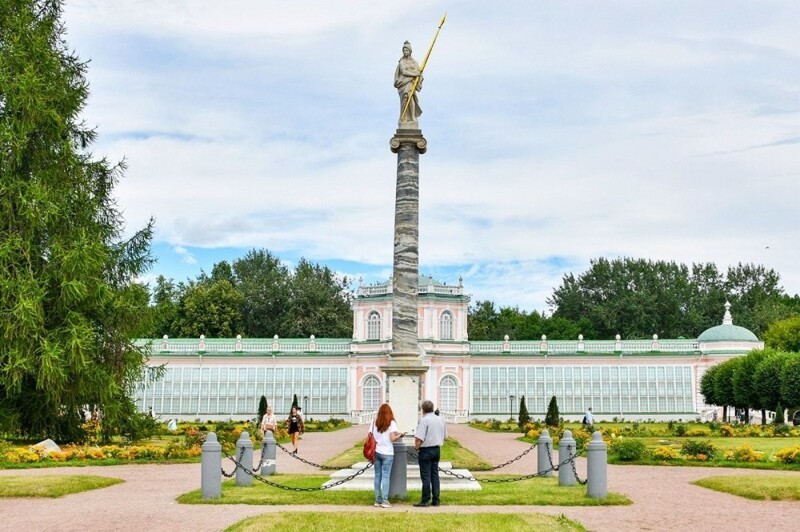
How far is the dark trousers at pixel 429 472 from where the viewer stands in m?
15.0

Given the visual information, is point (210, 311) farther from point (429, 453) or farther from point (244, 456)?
point (429, 453)

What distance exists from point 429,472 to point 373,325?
48139 millimetres

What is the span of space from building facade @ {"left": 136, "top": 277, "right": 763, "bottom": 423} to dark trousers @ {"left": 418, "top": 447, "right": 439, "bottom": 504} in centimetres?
4559

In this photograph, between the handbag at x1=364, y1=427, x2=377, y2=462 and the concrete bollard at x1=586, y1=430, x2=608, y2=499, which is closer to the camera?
the handbag at x1=364, y1=427, x2=377, y2=462

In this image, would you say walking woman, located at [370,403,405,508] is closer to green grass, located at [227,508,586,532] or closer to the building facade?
green grass, located at [227,508,586,532]

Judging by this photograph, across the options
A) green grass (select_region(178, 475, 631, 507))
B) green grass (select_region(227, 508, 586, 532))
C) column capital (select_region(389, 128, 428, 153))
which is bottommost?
green grass (select_region(227, 508, 586, 532))

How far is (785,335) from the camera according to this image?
69.1 metres

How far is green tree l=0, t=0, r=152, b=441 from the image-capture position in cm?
2556

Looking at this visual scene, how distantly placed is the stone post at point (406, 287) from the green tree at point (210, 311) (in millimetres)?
54916

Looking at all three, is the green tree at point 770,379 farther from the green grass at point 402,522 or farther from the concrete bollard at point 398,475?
the green grass at point 402,522

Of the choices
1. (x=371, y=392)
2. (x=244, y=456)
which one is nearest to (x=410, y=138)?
(x=244, y=456)

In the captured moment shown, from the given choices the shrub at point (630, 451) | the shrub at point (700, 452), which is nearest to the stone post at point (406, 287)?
the shrub at point (630, 451)

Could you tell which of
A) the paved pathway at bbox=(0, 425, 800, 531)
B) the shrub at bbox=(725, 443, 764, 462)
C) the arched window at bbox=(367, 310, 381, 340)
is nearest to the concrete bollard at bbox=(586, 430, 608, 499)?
the paved pathway at bbox=(0, 425, 800, 531)

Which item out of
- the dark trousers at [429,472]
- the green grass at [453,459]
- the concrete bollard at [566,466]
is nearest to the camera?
the dark trousers at [429,472]
